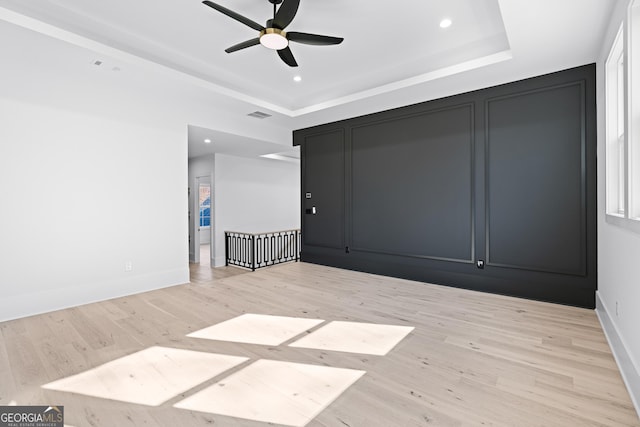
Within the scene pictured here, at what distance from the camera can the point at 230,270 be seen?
697 cm

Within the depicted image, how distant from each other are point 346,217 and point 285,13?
3.78 metres

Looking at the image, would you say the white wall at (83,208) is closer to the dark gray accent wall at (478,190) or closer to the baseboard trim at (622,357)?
the dark gray accent wall at (478,190)

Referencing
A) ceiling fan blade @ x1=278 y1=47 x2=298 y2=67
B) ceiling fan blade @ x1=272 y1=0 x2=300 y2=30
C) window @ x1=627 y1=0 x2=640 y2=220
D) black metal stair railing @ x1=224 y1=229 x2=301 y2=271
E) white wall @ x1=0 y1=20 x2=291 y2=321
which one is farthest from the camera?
black metal stair railing @ x1=224 y1=229 x2=301 y2=271

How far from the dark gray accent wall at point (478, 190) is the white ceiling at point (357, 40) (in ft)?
1.19

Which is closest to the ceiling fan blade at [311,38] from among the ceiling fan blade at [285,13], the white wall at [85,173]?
the ceiling fan blade at [285,13]

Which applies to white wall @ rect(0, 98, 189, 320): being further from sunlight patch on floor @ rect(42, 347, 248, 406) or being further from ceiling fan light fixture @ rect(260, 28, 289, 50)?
ceiling fan light fixture @ rect(260, 28, 289, 50)

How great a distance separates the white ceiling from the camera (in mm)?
2846

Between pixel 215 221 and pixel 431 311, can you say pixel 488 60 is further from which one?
pixel 215 221

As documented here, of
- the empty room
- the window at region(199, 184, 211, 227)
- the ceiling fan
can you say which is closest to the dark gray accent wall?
the empty room

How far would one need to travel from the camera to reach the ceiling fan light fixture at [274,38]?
2.75 metres

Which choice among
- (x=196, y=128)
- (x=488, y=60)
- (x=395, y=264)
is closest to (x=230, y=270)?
(x=196, y=128)

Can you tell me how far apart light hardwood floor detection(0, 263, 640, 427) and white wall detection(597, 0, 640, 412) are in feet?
0.48

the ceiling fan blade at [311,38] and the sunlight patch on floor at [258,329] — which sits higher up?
the ceiling fan blade at [311,38]

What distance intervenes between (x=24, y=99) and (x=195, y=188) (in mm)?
4753
